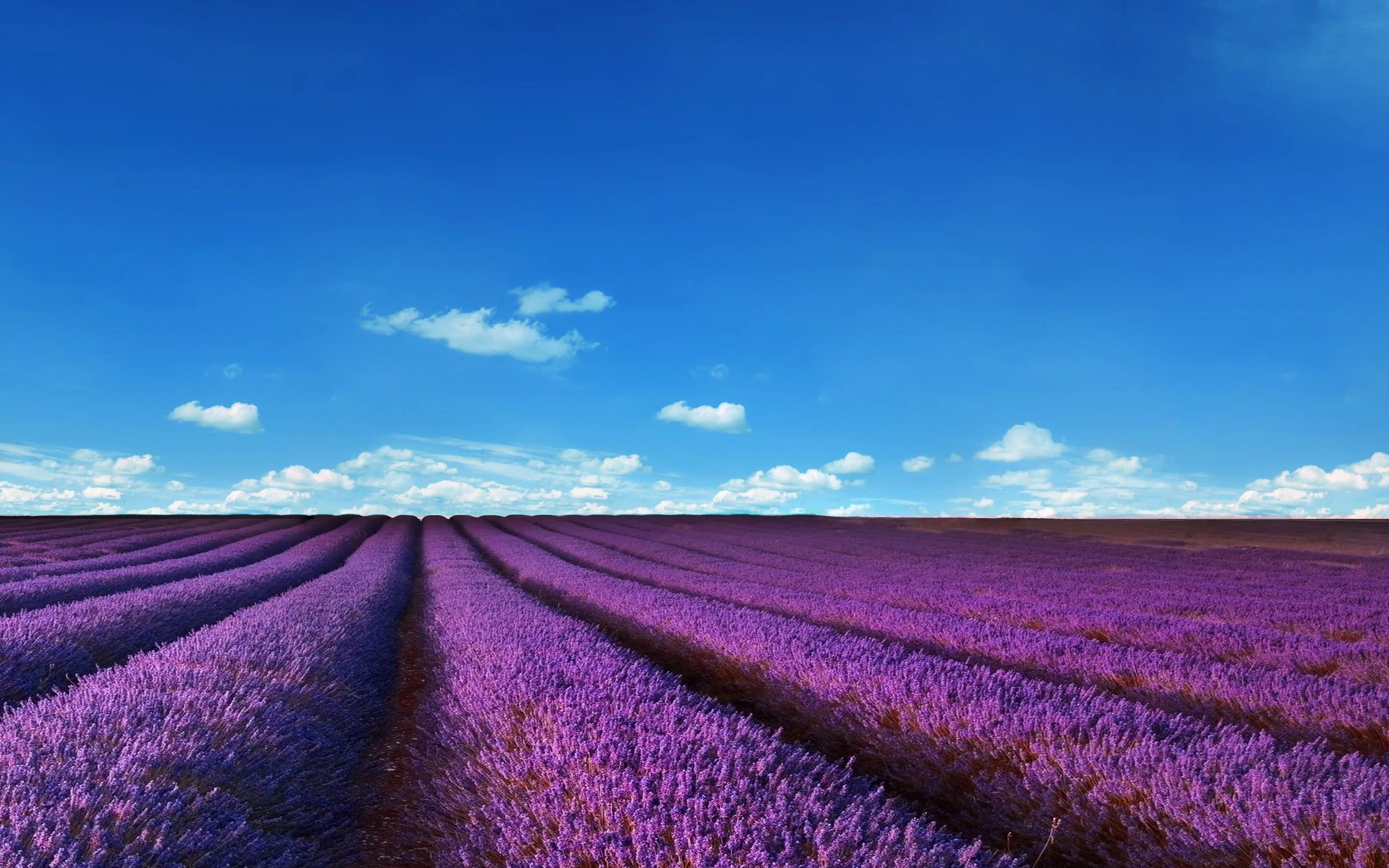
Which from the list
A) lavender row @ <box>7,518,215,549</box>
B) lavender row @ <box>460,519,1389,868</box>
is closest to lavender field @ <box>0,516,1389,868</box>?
lavender row @ <box>460,519,1389,868</box>

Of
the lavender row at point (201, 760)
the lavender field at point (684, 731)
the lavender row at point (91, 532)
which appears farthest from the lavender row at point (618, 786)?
the lavender row at point (91, 532)

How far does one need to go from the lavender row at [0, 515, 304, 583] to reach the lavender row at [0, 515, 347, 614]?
0.49 meters

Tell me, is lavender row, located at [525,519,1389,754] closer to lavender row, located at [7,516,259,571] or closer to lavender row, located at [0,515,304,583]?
lavender row, located at [0,515,304,583]

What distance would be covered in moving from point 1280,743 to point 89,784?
5248 millimetres

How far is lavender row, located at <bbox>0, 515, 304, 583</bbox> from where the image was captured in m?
11.6

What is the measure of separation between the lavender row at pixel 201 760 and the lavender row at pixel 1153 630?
19.8 ft

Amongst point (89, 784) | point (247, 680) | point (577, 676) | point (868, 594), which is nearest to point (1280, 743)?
point (577, 676)

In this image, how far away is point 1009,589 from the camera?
10.9 m

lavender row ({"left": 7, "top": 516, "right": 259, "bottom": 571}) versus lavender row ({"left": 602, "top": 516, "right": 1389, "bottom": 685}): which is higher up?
lavender row ({"left": 7, "top": 516, "right": 259, "bottom": 571})

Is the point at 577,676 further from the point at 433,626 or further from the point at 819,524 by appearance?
the point at 819,524

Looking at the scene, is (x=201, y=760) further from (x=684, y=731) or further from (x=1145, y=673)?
(x=1145, y=673)

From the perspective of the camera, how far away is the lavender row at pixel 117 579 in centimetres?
834

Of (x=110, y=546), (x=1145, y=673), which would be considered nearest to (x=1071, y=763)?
(x=1145, y=673)

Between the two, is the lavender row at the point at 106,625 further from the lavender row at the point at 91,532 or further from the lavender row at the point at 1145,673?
the lavender row at the point at 91,532
